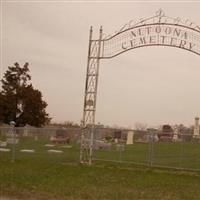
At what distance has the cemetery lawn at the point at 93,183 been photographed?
1273cm

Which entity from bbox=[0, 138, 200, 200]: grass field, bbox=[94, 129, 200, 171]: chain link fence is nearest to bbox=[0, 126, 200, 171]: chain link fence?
bbox=[94, 129, 200, 171]: chain link fence

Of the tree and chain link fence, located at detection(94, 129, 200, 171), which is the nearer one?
chain link fence, located at detection(94, 129, 200, 171)

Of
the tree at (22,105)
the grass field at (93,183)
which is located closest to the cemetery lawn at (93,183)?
the grass field at (93,183)

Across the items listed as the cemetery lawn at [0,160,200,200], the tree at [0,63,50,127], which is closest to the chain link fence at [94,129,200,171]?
the cemetery lawn at [0,160,200,200]

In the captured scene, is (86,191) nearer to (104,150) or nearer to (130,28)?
(130,28)

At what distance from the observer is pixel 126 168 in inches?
819

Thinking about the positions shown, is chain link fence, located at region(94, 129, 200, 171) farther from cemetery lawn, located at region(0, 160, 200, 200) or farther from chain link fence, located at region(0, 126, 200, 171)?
cemetery lawn, located at region(0, 160, 200, 200)

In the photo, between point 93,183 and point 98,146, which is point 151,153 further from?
point 98,146

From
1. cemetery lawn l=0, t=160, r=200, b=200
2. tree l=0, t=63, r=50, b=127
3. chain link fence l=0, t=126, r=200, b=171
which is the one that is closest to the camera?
cemetery lawn l=0, t=160, r=200, b=200

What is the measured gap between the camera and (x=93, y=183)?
593 inches

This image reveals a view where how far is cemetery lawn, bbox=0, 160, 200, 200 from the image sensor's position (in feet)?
41.8

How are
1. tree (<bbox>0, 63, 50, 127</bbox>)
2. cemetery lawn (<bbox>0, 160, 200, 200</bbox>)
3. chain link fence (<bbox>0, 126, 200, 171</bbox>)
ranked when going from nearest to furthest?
1. cemetery lawn (<bbox>0, 160, 200, 200</bbox>)
2. chain link fence (<bbox>0, 126, 200, 171</bbox>)
3. tree (<bbox>0, 63, 50, 127</bbox>)

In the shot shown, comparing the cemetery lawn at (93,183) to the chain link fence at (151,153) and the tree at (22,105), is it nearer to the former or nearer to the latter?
the chain link fence at (151,153)

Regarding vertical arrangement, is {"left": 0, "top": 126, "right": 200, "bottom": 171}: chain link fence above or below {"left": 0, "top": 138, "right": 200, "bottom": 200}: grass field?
above
